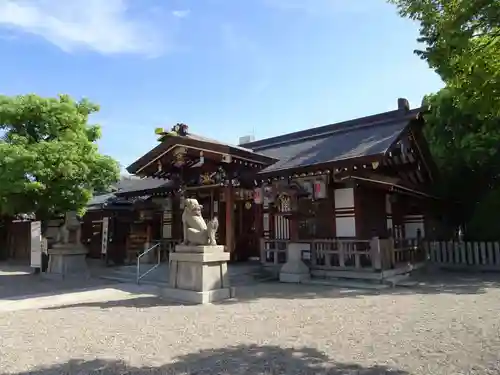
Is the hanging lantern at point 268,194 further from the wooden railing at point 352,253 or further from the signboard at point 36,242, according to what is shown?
the signboard at point 36,242

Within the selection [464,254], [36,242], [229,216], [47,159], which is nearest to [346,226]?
[229,216]

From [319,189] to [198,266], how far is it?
4.67m

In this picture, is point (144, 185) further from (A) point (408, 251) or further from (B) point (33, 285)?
(A) point (408, 251)

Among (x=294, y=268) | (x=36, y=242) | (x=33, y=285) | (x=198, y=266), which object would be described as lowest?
(x=33, y=285)

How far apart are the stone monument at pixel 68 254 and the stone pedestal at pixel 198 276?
611cm

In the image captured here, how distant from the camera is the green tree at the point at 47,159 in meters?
12.9

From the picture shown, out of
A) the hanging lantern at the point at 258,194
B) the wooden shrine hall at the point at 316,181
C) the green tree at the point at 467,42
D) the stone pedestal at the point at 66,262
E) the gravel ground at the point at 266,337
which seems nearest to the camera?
the green tree at the point at 467,42

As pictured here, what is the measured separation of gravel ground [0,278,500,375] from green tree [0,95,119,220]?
6471 millimetres

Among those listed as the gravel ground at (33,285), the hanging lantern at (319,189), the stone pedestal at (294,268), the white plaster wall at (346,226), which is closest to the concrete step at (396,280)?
the white plaster wall at (346,226)

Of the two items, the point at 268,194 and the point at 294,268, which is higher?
the point at 268,194

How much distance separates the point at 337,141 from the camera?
13.6 meters

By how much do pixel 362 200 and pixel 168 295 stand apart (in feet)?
21.6

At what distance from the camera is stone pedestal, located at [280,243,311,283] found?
36.8 ft

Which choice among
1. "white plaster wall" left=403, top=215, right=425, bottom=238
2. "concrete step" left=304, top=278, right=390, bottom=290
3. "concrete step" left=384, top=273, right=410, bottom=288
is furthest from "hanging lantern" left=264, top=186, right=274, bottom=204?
"white plaster wall" left=403, top=215, right=425, bottom=238
